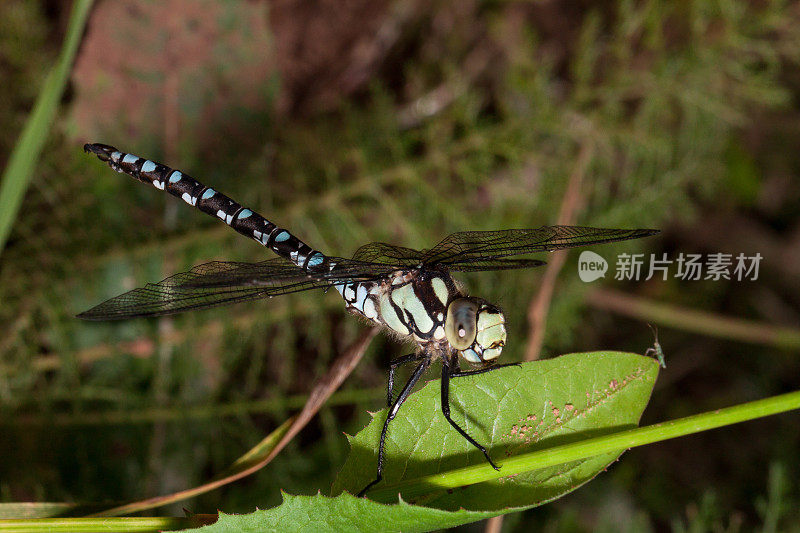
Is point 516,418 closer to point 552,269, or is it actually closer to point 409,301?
point 409,301

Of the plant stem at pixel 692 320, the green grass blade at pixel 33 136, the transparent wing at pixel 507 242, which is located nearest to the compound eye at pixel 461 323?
the transparent wing at pixel 507 242

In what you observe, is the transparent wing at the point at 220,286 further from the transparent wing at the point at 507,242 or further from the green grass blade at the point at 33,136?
the green grass blade at the point at 33,136

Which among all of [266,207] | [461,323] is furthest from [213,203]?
[461,323]

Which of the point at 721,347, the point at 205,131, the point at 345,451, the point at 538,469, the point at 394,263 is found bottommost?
the point at 721,347

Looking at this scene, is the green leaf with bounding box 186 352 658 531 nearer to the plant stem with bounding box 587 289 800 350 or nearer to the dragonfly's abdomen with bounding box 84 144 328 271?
the dragonfly's abdomen with bounding box 84 144 328 271

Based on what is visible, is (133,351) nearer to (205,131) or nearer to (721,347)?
(205,131)

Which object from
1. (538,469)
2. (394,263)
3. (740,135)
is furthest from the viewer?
(740,135)

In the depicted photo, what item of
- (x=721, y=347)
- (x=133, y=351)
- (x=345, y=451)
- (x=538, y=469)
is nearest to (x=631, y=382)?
(x=538, y=469)
